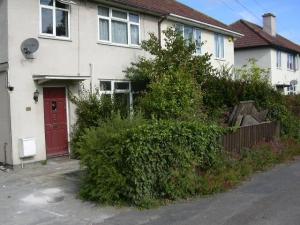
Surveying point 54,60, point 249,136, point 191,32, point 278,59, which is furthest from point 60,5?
point 278,59

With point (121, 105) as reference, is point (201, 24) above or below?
above

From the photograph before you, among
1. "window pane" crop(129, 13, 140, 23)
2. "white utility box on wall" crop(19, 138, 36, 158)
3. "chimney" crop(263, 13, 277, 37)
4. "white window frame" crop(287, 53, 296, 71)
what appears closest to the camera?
"white utility box on wall" crop(19, 138, 36, 158)

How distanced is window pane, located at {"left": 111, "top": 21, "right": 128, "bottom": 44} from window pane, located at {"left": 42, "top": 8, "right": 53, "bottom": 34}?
2.88 meters

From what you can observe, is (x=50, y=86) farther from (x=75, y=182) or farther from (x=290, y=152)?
(x=290, y=152)

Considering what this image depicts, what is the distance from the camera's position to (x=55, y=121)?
13.9 meters

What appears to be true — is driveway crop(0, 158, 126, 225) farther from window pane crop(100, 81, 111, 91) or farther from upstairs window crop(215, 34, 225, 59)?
upstairs window crop(215, 34, 225, 59)

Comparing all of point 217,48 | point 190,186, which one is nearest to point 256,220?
point 190,186

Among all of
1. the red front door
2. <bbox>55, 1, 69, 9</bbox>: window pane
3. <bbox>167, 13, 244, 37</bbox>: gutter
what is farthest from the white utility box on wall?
<bbox>167, 13, 244, 37</bbox>: gutter

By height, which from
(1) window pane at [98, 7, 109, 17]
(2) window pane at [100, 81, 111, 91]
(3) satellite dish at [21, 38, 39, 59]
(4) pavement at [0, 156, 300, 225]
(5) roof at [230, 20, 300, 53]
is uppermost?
(5) roof at [230, 20, 300, 53]

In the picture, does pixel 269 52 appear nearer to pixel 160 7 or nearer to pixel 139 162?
pixel 160 7

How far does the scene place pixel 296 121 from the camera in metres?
16.7

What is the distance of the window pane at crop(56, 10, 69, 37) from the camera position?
Result: 14.0 meters

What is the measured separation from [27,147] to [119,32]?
5.90 meters

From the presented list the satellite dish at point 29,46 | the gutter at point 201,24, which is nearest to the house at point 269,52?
the gutter at point 201,24
